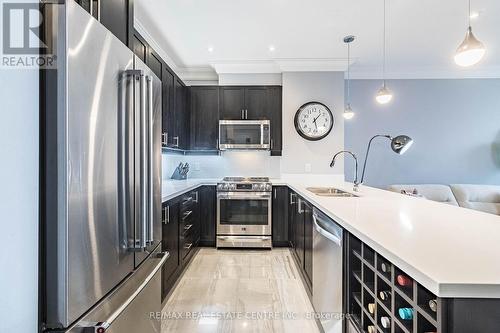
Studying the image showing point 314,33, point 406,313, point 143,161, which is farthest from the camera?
point 314,33

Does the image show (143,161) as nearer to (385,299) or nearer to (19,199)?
(19,199)

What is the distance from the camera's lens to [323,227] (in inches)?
72.9

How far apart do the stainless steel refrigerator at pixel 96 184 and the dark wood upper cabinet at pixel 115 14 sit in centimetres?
16

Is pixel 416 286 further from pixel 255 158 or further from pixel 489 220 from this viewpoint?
pixel 255 158

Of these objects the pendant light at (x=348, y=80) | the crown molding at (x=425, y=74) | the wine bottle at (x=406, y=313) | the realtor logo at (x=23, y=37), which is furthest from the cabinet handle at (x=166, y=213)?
the crown molding at (x=425, y=74)

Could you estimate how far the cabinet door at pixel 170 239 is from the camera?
2.23 meters

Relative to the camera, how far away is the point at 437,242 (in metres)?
1.01

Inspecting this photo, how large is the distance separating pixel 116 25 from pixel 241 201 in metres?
2.70

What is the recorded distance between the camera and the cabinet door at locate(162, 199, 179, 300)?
2.23 metres

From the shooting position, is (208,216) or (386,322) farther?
(208,216)

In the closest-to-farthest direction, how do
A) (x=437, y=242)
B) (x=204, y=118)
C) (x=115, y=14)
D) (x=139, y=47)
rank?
(x=437, y=242) → (x=115, y=14) → (x=139, y=47) → (x=204, y=118)

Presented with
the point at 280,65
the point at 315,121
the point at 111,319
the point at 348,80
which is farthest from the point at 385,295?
the point at 348,80

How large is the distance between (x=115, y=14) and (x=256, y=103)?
114 inches

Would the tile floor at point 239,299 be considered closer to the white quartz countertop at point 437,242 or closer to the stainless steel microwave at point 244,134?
the white quartz countertop at point 437,242
